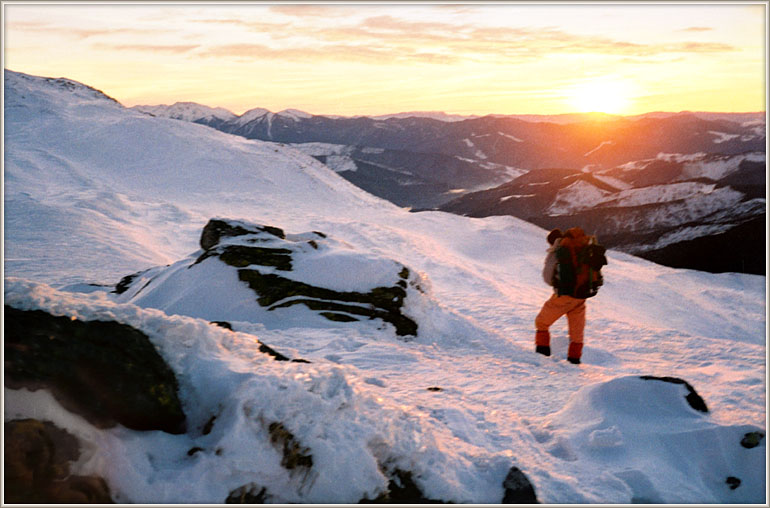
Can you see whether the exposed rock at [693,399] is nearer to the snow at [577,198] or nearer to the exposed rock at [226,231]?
the exposed rock at [226,231]

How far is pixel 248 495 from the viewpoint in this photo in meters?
3.11

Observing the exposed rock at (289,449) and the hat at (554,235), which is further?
the hat at (554,235)

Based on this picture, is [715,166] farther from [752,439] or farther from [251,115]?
[251,115]

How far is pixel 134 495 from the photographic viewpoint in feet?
9.50

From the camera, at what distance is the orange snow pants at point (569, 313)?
7027 millimetres

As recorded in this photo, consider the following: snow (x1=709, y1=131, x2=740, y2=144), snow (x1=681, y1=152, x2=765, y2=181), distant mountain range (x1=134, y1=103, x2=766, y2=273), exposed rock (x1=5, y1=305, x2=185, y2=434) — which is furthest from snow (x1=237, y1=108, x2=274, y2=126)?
exposed rock (x1=5, y1=305, x2=185, y2=434)

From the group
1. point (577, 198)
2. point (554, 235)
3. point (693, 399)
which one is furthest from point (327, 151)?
point (693, 399)

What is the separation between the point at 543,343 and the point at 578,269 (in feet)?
4.12

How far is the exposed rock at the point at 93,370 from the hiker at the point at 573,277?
4.96m

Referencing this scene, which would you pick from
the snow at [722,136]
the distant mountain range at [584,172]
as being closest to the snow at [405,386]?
the distant mountain range at [584,172]

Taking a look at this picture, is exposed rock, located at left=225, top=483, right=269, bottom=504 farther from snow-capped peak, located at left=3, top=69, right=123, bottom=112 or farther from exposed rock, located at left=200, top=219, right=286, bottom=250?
snow-capped peak, located at left=3, top=69, right=123, bottom=112

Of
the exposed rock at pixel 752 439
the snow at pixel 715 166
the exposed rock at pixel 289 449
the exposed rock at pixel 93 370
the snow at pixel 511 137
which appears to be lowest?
the exposed rock at pixel 752 439

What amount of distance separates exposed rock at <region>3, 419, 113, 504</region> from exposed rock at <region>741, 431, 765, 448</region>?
455cm

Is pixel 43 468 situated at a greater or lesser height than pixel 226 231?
lesser
